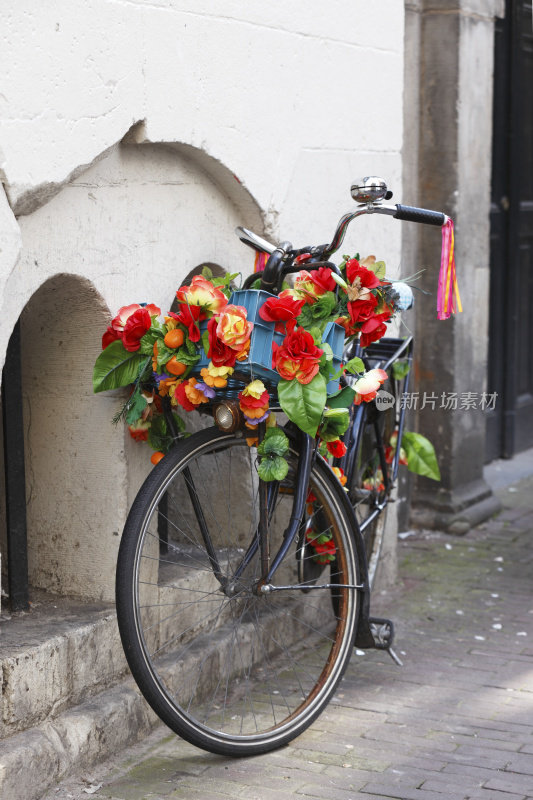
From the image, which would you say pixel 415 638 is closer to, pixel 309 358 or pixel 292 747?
pixel 292 747

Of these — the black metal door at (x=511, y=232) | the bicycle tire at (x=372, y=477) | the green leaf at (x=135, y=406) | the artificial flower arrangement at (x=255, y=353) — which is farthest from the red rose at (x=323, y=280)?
the black metal door at (x=511, y=232)

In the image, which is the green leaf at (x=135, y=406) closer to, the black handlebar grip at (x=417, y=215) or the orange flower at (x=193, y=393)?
the orange flower at (x=193, y=393)

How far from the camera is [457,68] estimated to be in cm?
586

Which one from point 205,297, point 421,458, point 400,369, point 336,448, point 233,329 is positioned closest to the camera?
point 233,329

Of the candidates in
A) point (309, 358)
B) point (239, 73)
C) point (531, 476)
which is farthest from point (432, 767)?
point (531, 476)

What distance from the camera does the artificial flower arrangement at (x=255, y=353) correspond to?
321 centimetres

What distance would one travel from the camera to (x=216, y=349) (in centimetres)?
318

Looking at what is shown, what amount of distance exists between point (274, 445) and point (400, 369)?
1.10 m

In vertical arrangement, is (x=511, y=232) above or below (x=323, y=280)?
above

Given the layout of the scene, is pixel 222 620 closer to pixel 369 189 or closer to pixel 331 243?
pixel 331 243

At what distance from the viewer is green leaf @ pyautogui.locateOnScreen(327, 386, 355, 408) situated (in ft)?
11.5

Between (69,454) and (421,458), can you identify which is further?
(421,458)

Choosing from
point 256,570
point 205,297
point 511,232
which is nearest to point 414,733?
point 256,570

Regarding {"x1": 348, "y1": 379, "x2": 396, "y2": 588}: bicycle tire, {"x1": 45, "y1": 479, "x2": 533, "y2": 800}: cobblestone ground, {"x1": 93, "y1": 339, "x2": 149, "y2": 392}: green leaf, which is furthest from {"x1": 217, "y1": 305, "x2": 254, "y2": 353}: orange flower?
{"x1": 45, "y1": 479, "x2": 533, "y2": 800}: cobblestone ground
